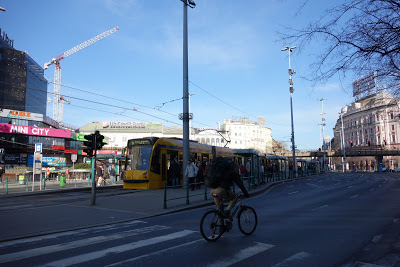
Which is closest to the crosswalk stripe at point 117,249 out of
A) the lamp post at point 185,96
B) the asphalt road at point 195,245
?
the asphalt road at point 195,245

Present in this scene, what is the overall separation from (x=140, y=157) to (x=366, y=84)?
13560 mm

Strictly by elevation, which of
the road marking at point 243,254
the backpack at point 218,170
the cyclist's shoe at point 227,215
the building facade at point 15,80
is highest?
the building facade at point 15,80

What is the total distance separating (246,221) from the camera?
7.09m

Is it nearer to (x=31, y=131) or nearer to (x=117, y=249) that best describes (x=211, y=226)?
(x=117, y=249)

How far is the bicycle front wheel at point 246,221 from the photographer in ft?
23.0

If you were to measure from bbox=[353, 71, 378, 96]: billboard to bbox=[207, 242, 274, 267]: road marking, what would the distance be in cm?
450

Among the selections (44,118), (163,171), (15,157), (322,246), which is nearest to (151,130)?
(44,118)

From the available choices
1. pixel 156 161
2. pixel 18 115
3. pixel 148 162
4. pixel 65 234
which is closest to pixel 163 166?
pixel 156 161

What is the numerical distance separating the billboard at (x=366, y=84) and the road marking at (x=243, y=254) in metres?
4.50

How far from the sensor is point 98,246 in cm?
620

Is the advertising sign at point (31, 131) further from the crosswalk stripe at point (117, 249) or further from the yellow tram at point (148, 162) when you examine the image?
the crosswalk stripe at point (117, 249)

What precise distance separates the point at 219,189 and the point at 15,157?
5552 centimetres

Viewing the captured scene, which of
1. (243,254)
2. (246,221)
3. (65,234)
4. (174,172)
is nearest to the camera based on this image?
(243,254)

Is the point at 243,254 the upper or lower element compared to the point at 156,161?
lower
